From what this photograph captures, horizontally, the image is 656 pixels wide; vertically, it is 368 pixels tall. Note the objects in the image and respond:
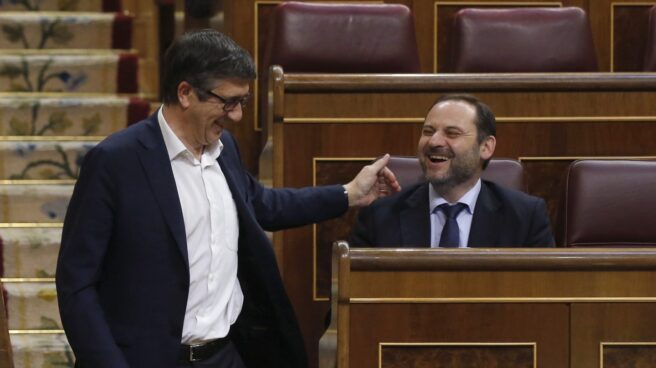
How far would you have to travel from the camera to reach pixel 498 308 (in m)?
0.98

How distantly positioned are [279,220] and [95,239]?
21 cm

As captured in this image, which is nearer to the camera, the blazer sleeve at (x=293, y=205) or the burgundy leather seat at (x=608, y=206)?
the blazer sleeve at (x=293, y=205)

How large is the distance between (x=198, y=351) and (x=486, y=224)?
1.06 ft

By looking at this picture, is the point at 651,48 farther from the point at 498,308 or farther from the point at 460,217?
the point at 498,308

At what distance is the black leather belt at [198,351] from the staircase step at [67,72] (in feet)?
3.03

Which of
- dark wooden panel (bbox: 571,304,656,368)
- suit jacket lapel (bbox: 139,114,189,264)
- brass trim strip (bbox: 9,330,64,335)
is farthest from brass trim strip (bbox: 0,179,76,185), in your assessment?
dark wooden panel (bbox: 571,304,656,368)

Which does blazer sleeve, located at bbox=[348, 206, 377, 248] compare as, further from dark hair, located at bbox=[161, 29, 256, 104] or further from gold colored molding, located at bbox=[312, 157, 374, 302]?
dark hair, located at bbox=[161, 29, 256, 104]

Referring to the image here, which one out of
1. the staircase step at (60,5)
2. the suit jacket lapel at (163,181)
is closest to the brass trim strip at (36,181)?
the staircase step at (60,5)

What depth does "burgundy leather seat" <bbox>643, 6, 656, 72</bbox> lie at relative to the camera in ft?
5.36

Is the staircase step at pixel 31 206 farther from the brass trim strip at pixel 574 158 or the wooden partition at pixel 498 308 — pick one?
the wooden partition at pixel 498 308

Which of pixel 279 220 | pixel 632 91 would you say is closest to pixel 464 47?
pixel 632 91

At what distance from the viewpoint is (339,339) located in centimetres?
96

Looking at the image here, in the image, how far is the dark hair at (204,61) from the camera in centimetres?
93

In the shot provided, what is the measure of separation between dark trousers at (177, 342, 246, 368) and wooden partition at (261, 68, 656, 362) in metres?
0.30
